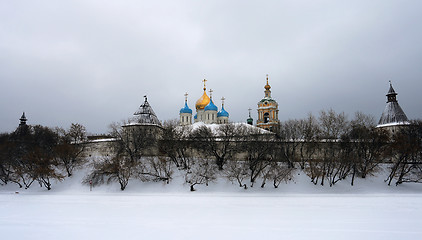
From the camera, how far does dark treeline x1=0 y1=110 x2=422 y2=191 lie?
101 feet

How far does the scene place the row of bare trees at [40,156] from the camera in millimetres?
31969

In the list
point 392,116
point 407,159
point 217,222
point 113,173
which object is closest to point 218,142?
point 113,173

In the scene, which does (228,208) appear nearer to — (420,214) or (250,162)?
(420,214)

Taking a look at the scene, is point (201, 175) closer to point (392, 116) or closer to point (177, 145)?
→ point (177, 145)

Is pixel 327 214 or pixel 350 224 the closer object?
pixel 350 224

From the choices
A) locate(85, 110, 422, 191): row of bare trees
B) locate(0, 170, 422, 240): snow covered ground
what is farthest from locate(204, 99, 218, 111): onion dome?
locate(0, 170, 422, 240): snow covered ground

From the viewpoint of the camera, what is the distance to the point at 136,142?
3597cm

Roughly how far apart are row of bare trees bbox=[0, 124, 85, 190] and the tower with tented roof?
146ft

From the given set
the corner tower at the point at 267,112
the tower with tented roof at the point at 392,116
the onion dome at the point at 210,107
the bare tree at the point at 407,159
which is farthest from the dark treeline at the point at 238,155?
the corner tower at the point at 267,112

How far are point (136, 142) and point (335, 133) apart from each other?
85.3ft

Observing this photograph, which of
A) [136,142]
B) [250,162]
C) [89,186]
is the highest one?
[136,142]

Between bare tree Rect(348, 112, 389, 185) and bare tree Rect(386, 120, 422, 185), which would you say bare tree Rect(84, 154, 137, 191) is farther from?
bare tree Rect(386, 120, 422, 185)

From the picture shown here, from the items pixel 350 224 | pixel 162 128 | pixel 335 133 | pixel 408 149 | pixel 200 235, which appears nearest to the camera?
pixel 200 235

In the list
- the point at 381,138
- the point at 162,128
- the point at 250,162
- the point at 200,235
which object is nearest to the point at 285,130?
the point at 250,162
